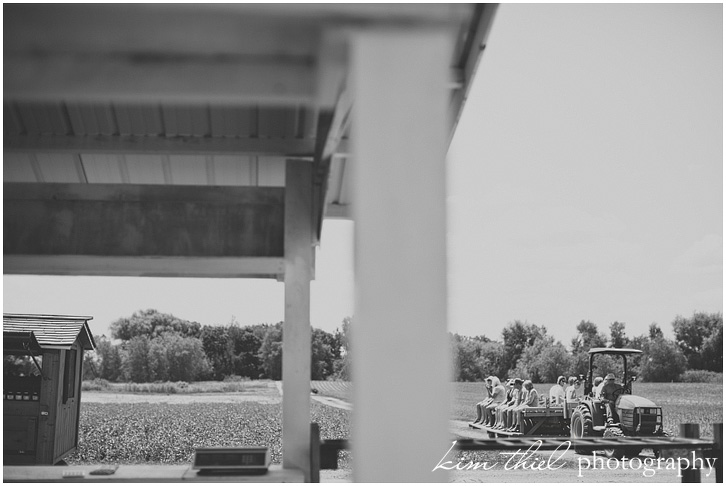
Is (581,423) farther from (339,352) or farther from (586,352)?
(586,352)

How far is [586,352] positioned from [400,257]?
32355mm

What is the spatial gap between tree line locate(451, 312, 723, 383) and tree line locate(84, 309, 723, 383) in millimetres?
46

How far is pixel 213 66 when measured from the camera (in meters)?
2.20

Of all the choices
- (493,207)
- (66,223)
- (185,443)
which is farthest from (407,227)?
(493,207)

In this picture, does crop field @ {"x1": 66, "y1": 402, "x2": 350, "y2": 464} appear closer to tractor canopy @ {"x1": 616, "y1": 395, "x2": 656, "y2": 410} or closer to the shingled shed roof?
the shingled shed roof

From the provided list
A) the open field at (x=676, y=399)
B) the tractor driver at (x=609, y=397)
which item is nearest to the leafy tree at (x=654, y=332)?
the open field at (x=676, y=399)

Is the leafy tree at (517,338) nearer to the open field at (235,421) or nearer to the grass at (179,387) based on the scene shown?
the open field at (235,421)

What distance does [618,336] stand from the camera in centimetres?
3384

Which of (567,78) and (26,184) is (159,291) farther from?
(26,184)

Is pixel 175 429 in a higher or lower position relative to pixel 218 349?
lower

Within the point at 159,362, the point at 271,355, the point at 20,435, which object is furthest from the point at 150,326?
the point at 20,435

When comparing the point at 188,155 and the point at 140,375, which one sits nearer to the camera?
the point at 188,155

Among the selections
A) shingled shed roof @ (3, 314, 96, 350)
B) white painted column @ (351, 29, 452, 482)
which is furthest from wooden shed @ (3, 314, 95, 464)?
white painted column @ (351, 29, 452, 482)

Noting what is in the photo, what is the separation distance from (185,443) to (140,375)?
13.0m
